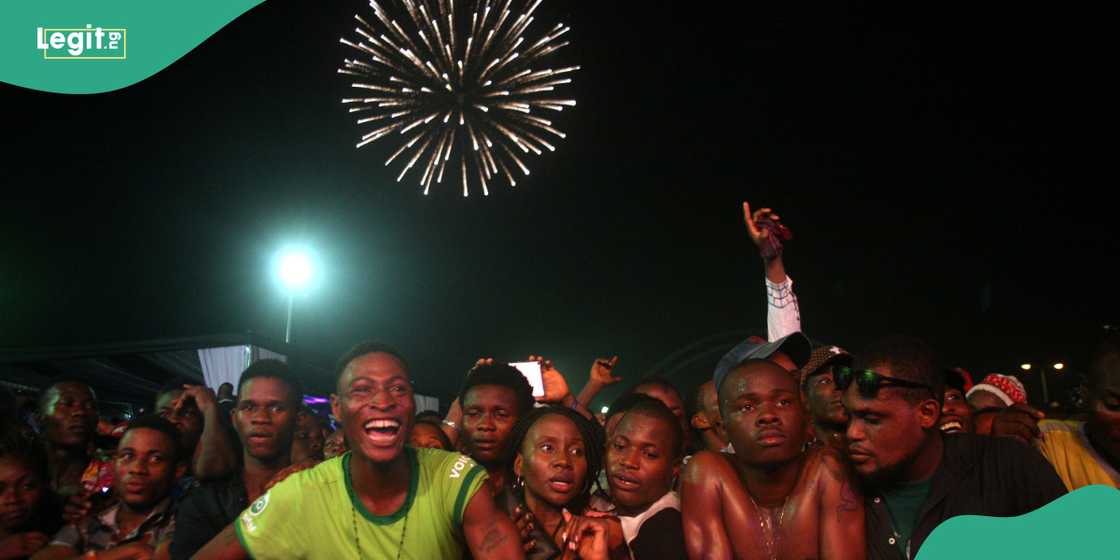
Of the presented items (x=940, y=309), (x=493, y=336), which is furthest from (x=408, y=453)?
(x=493, y=336)

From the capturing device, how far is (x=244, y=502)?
467 cm

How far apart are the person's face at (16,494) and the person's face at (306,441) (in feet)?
5.67

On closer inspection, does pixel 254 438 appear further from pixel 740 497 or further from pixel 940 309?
pixel 940 309

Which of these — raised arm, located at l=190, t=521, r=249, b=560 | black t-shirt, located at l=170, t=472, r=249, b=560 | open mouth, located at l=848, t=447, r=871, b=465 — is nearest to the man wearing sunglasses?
open mouth, located at l=848, t=447, r=871, b=465

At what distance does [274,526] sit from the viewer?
12.0ft

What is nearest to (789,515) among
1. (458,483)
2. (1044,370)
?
(458,483)

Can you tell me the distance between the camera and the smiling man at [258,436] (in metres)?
4.59

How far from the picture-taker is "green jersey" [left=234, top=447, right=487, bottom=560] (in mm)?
3645

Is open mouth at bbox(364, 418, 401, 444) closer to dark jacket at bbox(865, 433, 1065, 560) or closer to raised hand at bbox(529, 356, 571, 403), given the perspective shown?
dark jacket at bbox(865, 433, 1065, 560)

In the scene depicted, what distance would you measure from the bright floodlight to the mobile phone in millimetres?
11841

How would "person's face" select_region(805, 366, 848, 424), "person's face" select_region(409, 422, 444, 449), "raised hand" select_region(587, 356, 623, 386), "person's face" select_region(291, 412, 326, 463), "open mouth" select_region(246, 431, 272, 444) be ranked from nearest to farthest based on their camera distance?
"person's face" select_region(805, 366, 848, 424)
"open mouth" select_region(246, 431, 272, 444)
"person's face" select_region(409, 422, 444, 449)
"person's face" select_region(291, 412, 326, 463)
"raised hand" select_region(587, 356, 623, 386)

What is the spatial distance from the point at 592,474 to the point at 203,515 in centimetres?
222

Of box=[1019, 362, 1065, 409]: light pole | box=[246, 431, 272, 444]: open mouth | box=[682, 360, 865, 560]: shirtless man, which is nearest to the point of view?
box=[682, 360, 865, 560]: shirtless man

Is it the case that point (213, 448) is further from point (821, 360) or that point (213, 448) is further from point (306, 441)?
point (821, 360)
